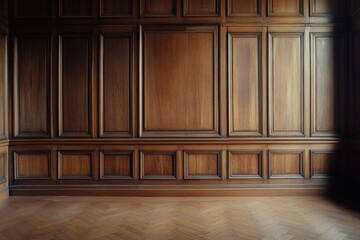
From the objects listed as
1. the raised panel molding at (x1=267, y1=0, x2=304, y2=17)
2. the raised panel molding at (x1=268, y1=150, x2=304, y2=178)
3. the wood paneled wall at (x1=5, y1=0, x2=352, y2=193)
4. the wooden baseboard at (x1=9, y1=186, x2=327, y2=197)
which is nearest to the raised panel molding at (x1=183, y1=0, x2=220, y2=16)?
the wood paneled wall at (x1=5, y1=0, x2=352, y2=193)

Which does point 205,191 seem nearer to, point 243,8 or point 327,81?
point 327,81

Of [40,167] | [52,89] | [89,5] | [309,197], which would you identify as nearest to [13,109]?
[52,89]

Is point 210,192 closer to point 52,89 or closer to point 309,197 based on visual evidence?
point 309,197

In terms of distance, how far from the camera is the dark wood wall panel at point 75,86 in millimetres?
4816

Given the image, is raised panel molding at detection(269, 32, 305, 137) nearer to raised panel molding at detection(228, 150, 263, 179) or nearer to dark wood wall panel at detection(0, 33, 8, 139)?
raised panel molding at detection(228, 150, 263, 179)

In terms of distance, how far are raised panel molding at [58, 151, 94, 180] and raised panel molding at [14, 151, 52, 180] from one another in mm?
189

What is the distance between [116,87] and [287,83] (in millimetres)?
2502

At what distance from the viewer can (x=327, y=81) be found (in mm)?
4793

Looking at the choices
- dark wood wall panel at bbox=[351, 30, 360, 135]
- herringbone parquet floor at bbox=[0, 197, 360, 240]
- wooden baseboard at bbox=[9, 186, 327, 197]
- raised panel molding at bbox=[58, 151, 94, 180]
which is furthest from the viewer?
raised panel molding at bbox=[58, 151, 94, 180]

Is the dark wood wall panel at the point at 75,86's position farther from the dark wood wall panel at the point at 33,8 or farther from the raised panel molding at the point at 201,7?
the raised panel molding at the point at 201,7

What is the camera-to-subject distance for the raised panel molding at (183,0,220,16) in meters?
4.78

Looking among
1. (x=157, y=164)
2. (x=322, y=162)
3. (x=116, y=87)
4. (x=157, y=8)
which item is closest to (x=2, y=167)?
(x=116, y=87)

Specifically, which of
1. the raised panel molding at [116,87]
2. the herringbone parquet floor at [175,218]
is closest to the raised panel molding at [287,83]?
the herringbone parquet floor at [175,218]

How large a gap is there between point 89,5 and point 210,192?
3256 millimetres
